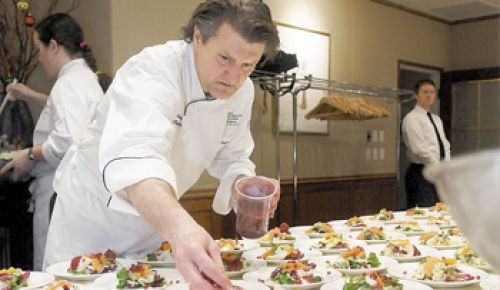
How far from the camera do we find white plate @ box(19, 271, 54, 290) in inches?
53.1

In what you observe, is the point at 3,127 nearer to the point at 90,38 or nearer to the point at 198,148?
the point at 90,38

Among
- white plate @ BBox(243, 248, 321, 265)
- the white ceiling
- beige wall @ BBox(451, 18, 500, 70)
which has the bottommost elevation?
white plate @ BBox(243, 248, 321, 265)

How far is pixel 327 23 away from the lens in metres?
5.41

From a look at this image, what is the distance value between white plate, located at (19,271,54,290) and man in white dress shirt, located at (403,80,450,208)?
175 inches

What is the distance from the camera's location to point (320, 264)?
159 centimetres

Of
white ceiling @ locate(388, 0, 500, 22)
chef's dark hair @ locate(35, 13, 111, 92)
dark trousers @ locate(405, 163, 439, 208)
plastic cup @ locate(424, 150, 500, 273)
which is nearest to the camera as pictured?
plastic cup @ locate(424, 150, 500, 273)

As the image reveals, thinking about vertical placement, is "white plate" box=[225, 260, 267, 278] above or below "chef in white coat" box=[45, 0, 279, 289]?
below

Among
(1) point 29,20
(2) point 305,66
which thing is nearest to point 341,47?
(2) point 305,66

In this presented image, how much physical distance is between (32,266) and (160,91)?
251cm

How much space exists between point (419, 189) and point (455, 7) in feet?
8.51

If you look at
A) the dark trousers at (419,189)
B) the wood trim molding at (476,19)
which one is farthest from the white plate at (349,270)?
the wood trim molding at (476,19)

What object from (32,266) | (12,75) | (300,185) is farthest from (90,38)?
(300,185)

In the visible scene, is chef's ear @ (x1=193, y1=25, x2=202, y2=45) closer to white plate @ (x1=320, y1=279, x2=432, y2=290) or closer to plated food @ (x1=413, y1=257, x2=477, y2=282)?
white plate @ (x1=320, y1=279, x2=432, y2=290)

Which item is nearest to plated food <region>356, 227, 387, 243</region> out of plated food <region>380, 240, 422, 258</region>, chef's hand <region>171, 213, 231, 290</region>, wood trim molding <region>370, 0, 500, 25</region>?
plated food <region>380, 240, 422, 258</region>
